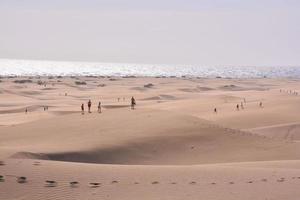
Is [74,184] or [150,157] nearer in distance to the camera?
[74,184]

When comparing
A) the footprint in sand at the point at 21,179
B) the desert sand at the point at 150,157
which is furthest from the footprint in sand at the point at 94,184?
the footprint in sand at the point at 21,179

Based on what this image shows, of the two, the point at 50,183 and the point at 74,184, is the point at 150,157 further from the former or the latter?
the point at 50,183

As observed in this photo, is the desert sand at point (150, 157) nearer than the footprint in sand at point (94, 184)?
Yes

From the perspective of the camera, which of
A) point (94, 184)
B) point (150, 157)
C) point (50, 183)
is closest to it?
point (50, 183)

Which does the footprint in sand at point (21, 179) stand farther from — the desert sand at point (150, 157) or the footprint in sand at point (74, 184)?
the footprint in sand at point (74, 184)

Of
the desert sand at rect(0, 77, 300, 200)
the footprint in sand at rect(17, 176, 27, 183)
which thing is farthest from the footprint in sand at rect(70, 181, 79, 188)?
the footprint in sand at rect(17, 176, 27, 183)

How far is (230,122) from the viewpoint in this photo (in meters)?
32.9

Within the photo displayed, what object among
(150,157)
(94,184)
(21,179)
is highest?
(21,179)

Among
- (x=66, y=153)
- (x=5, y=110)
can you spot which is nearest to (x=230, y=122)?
(x=66, y=153)

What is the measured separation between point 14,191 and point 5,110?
114ft

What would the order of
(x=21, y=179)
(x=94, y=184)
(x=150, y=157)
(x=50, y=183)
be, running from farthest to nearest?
(x=150, y=157), (x=94, y=184), (x=21, y=179), (x=50, y=183)

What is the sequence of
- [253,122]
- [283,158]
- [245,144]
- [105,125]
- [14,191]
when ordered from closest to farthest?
1. [14,191]
2. [283,158]
3. [245,144]
4. [105,125]
5. [253,122]

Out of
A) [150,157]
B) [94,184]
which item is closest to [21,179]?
[94,184]

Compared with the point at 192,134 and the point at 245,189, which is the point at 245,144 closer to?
the point at 192,134
